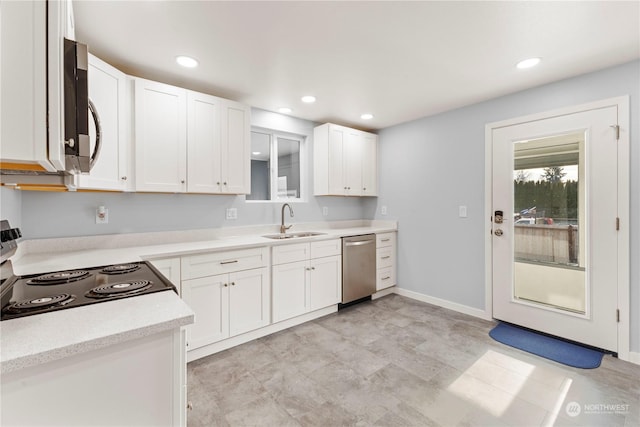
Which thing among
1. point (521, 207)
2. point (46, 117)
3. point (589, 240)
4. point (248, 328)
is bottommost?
point (248, 328)

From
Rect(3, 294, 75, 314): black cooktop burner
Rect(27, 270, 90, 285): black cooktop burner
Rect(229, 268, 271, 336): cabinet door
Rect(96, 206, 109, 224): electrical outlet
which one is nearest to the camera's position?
Rect(3, 294, 75, 314): black cooktop burner

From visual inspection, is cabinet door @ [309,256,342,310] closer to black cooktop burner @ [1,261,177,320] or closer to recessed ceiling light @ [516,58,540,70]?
black cooktop burner @ [1,261,177,320]

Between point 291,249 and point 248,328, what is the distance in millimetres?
838

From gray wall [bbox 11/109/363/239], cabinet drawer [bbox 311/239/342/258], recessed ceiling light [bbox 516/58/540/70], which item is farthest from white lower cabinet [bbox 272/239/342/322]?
recessed ceiling light [bbox 516/58/540/70]

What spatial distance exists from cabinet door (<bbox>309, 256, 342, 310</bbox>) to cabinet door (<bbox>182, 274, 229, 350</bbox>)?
0.98 metres

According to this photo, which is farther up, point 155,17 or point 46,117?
point 155,17

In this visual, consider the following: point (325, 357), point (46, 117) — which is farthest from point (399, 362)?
point (46, 117)

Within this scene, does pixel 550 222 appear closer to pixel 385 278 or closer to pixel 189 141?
pixel 385 278

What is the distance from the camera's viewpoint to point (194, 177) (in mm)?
2621

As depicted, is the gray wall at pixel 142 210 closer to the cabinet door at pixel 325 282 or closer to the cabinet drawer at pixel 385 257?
the cabinet door at pixel 325 282

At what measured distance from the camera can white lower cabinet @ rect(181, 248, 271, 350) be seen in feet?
7.57

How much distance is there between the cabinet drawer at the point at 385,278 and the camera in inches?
152

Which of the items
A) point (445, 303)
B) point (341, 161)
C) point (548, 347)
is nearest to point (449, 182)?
point (341, 161)

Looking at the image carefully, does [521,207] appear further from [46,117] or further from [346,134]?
[46,117]
